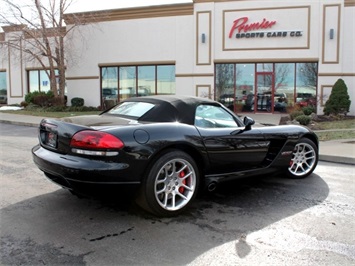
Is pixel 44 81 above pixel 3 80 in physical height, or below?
below

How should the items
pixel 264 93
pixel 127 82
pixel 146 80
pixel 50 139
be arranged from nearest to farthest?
pixel 50 139 → pixel 264 93 → pixel 146 80 → pixel 127 82

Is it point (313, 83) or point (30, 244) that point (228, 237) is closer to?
point (30, 244)

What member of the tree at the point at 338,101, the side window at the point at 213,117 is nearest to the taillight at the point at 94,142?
the side window at the point at 213,117

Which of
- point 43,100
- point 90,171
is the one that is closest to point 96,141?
point 90,171

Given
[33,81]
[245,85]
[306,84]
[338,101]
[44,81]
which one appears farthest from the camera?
[33,81]

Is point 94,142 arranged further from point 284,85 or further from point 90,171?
point 284,85

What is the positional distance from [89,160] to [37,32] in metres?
22.2

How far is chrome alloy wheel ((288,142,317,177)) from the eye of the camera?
579 centimetres

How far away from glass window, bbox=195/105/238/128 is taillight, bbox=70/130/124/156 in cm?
120

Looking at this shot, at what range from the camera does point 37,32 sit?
23172mm

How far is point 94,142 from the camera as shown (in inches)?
145

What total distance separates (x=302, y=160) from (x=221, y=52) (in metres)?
15.1

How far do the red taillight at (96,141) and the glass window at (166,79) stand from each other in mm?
18122

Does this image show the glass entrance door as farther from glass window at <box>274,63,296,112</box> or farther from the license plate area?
the license plate area
